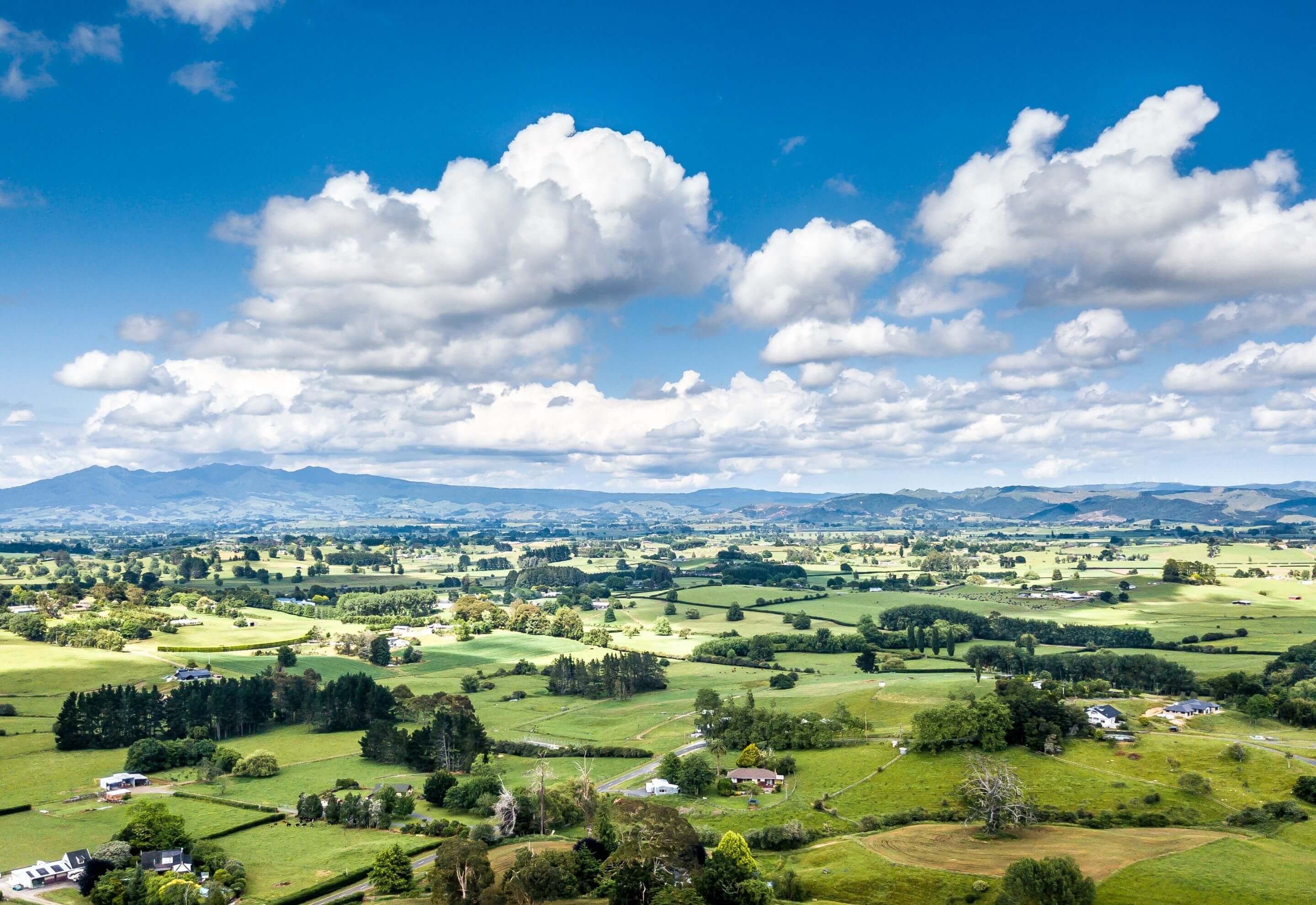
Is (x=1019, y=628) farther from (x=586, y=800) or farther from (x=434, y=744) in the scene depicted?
(x=586, y=800)

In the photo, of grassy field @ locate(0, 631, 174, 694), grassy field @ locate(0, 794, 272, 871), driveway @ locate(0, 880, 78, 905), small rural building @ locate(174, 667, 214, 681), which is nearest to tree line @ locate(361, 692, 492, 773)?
grassy field @ locate(0, 794, 272, 871)

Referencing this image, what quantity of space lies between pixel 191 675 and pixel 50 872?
7343cm

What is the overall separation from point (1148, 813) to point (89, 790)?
3968 inches

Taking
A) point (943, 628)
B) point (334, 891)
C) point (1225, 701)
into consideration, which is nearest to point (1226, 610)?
point (943, 628)

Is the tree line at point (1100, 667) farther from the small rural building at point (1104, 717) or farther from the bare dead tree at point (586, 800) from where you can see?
the bare dead tree at point (586, 800)

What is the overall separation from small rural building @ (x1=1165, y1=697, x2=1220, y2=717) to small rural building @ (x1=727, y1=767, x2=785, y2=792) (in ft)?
170

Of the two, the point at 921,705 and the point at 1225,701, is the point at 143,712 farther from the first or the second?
the point at 1225,701

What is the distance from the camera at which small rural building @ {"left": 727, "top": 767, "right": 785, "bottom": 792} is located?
91688 millimetres

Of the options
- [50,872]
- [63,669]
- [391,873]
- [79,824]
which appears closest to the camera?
[391,873]

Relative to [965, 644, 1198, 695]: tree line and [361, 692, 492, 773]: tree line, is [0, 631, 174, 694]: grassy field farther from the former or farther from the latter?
[965, 644, 1198, 695]: tree line

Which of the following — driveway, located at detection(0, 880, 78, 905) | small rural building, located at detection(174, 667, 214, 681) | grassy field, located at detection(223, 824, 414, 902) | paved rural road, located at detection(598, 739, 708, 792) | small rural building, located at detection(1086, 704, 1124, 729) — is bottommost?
paved rural road, located at detection(598, 739, 708, 792)

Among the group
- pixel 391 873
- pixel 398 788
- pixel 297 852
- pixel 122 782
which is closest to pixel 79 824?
pixel 122 782

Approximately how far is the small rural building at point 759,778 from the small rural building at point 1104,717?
35.3m

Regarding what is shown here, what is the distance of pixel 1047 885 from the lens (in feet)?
191
